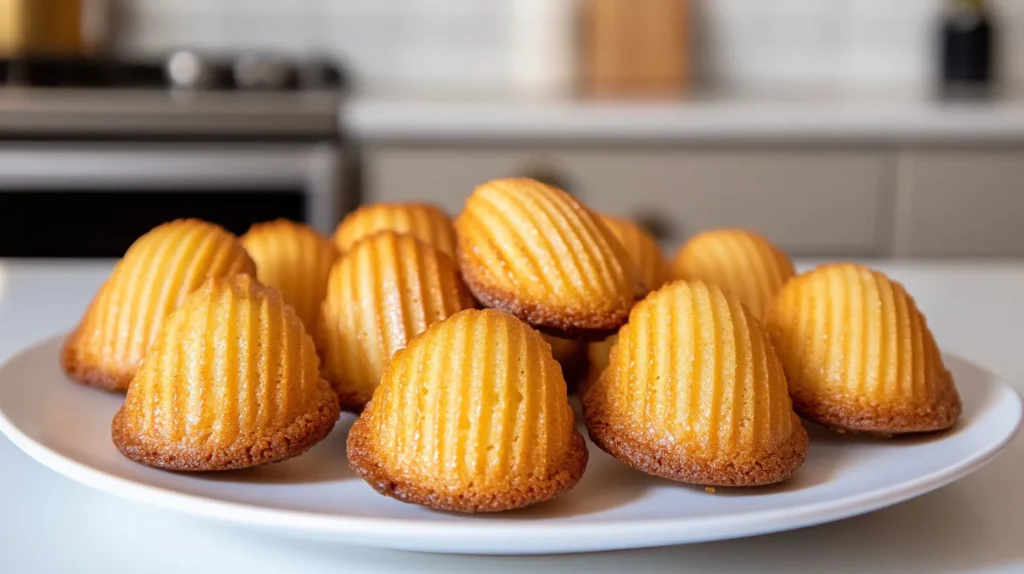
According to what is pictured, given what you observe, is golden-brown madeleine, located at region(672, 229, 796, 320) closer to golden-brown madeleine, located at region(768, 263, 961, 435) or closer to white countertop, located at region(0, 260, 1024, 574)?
golden-brown madeleine, located at region(768, 263, 961, 435)

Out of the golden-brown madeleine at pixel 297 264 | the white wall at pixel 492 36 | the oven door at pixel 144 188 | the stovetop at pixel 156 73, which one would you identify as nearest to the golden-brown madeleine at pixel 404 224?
the golden-brown madeleine at pixel 297 264

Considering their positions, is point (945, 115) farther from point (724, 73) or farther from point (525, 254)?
point (525, 254)

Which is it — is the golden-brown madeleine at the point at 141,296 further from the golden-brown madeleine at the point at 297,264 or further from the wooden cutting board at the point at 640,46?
the wooden cutting board at the point at 640,46

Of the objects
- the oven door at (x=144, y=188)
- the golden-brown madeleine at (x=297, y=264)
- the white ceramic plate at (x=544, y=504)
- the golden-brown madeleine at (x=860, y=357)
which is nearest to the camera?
the white ceramic plate at (x=544, y=504)

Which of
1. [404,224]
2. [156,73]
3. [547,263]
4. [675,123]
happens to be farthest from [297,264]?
[156,73]

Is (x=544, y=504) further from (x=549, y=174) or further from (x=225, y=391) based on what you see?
(x=549, y=174)
